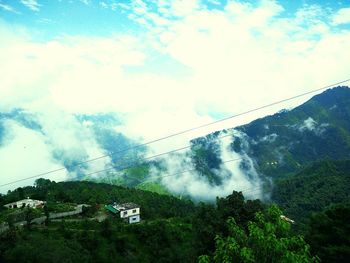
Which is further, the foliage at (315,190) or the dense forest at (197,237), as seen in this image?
the foliage at (315,190)

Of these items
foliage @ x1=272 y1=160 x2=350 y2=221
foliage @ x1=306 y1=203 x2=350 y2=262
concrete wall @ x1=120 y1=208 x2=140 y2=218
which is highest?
foliage @ x1=306 y1=203 x2=350 y2=262

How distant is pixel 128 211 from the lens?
3174 inches

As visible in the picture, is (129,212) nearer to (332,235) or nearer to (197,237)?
(197,237)

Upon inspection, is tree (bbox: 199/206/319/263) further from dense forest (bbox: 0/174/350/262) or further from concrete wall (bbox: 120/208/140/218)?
concrete wall (bbox: 120/208/140/218)

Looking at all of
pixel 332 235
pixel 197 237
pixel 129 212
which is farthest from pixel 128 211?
pixel 332 235

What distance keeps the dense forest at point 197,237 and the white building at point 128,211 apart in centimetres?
249

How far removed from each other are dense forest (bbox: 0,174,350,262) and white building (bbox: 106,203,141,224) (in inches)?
98.1

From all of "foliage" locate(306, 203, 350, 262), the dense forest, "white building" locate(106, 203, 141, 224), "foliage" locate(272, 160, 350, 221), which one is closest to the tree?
the dense forest

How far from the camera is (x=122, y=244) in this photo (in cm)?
5994

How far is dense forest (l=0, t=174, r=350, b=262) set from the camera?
13398mm

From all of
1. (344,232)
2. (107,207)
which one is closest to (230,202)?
(344,232)

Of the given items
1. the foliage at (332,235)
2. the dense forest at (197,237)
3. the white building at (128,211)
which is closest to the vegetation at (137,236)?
the dense forest at (197,237)

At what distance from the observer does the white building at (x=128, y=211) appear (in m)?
79.7

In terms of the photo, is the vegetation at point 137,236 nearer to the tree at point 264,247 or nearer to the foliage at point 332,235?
the tree at point 264,247
